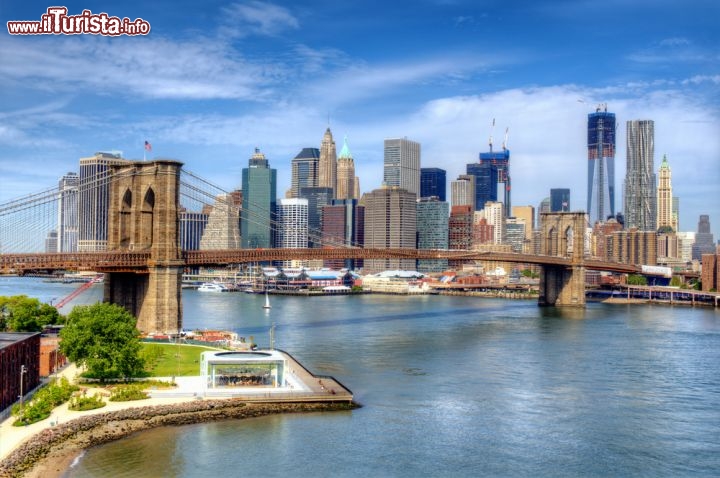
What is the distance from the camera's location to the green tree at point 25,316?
161 feet

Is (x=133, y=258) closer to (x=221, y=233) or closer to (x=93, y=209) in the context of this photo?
(x=93, y=209)

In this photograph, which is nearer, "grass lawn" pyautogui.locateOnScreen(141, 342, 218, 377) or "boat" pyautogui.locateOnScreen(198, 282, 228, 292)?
"grass lawn" pyautogui.locateOnScreen(141, 342, 218, 377)

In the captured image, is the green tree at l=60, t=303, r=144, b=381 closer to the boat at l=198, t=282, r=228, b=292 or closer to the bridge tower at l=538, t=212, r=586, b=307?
the bridge tower at l=538, t=212, r=586, b=307

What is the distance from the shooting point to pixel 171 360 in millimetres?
44188

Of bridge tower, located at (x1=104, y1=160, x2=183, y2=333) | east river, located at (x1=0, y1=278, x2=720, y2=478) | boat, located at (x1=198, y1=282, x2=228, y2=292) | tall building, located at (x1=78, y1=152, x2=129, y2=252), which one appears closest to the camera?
east river, located at (x1=0, y1=278, x2=720, y2=478)

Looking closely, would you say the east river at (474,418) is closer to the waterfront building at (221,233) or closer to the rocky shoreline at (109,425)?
the rocky shoreline at (109,425)

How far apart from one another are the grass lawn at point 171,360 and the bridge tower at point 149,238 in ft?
14.8

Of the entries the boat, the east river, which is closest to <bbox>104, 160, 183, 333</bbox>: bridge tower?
the east river

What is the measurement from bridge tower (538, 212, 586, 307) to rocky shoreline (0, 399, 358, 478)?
7312cm

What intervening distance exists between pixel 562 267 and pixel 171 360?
71.2 m

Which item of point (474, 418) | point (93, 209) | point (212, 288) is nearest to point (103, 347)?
point (474, 418)

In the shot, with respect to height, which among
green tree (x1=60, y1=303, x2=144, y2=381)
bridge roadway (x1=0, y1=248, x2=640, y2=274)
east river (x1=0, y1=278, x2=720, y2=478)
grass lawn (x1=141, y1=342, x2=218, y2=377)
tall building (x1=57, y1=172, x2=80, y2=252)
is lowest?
east river (x1=0, y1=278, x2=720, y2=478)

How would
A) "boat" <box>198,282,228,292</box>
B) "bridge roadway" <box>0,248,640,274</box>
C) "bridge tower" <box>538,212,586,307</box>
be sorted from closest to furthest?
1. "bridge roadway" <box>0,248,640,274</box>
2. "bridge tower" <box>538,212,586,307</box>
3. "boat" <box>198,282,228,292</box>

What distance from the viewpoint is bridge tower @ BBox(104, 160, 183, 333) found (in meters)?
52.8
